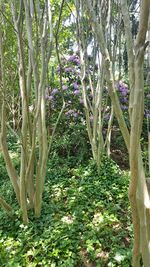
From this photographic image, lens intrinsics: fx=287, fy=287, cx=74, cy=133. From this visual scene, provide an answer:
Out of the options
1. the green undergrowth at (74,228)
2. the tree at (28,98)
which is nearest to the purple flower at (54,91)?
the green undergrowth at (74,228)

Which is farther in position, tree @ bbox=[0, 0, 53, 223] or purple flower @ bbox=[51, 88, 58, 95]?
purple flower @ bbox=[51, 88, 58, 95]

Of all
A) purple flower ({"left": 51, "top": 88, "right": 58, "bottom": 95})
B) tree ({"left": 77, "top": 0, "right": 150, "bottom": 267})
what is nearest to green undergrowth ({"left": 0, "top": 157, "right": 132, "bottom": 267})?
tree ({"left": 77, "top": 0, "right": 150, "bottom": 267})

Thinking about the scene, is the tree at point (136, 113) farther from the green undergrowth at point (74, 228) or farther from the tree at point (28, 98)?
the tree at point (28, 98)

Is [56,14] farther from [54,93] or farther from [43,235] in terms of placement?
[43,235]

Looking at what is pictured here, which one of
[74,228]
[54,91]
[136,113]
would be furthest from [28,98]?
[54,91]

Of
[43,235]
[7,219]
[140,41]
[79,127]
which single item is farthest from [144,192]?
[79,127]

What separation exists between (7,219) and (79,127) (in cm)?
291

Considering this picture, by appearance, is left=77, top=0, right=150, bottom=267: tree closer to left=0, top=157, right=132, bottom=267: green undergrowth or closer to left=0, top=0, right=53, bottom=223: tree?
left=0, top=157, right=132, bottom=267: green undergrowth

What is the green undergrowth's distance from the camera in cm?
263

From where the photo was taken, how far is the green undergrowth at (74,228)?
263 centimetres

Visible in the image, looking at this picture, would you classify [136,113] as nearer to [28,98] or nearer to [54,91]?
[28,98]

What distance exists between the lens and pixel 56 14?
471cm

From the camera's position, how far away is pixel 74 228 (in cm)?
302

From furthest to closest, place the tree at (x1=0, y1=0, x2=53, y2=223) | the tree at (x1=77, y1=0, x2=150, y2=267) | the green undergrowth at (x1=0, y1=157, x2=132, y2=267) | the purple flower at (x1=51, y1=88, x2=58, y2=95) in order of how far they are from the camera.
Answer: the purple flower at (x1=51, y1=88, x2=58, y2=95), the tree at (x1=0, y1=0, x2=53, y2=223), the green undergrowth at (x1=0, y1=157, x2=132, y2=267), the tree at (x1=77, y1=0, x2=150, y2=267)
